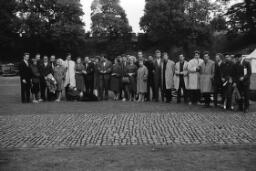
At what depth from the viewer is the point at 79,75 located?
17.8 m

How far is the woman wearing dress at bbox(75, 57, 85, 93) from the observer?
17766 mm

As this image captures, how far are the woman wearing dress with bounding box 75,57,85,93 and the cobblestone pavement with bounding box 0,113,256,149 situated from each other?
581 cm

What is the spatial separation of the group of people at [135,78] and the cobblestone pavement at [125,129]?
2.75 m

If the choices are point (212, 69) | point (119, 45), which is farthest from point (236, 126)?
point (119, 45)

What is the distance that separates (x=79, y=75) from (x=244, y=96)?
7800 mm

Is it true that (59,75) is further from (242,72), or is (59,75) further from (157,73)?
(242,72)

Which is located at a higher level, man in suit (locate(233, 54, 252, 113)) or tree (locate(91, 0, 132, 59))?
tree (locate(91, 0, 132, 59))

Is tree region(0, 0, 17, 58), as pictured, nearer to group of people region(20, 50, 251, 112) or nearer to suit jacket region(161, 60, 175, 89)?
group of people region(20, 50, 251, 112)

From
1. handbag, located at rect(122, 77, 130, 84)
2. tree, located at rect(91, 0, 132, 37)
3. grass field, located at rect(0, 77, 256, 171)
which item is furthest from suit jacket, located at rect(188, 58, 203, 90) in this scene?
tree, located at rect(91, 0, 132, 37)

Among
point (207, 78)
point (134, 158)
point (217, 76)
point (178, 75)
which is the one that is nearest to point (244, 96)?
point (217, 76)

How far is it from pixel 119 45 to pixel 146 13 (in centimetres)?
692

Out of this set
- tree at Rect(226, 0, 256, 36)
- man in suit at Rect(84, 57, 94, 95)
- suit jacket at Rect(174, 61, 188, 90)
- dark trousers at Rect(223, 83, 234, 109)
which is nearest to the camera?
dark trousers at Rect(223, 83, 234, 109)

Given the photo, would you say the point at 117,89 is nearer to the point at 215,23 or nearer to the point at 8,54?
the point at 215,23

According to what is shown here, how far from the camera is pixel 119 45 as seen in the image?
216ft
